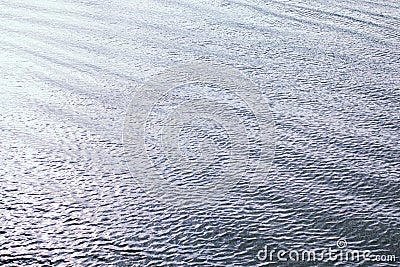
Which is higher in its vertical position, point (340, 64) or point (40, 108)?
point (340, 64)

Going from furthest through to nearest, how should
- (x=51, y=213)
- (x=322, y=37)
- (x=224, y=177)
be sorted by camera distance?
(x=322, y=37), (x=224, y=177), (x=51, y=213)

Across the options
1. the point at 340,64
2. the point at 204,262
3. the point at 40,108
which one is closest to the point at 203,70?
the point at 340,64

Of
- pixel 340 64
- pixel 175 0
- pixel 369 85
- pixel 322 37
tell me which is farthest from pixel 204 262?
pixel 175 0

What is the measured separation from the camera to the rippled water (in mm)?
1084

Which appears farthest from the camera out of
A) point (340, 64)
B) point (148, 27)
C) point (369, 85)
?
point (148, 27)

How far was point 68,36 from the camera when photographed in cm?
232

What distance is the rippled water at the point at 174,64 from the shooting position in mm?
1084

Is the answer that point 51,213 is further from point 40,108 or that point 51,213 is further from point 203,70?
point 203,70

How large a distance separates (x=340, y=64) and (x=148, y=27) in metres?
0.71

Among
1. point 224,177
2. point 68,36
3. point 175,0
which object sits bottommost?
point 224,177

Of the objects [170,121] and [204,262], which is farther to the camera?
[170,121]

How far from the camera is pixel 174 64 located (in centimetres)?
199

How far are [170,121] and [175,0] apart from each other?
127cm

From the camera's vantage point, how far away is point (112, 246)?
106cm
